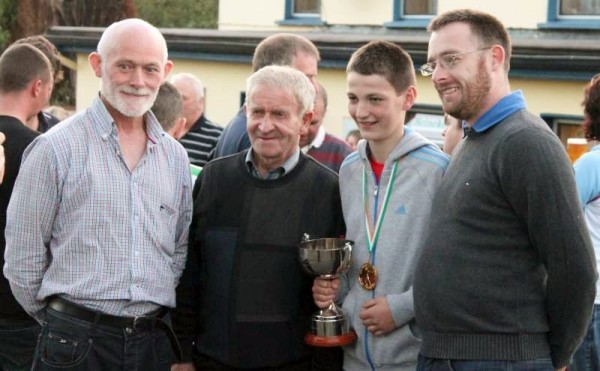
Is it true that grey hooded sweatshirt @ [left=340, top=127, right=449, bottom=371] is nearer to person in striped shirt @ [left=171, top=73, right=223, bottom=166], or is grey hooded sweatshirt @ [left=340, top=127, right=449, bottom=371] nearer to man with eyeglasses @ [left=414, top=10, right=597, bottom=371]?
man with eyeglasses @ [left=414, top=10, right=597, bottom=371]

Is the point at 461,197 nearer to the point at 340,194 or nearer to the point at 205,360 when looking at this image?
the point at 340,194

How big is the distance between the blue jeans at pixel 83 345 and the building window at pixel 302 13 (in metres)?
12.9

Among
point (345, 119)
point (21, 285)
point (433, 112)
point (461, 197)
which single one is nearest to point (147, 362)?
point (21, 285)

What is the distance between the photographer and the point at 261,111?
4.76 meters

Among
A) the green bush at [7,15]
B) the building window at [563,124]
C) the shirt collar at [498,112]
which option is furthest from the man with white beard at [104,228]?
the green bush at [7,15]

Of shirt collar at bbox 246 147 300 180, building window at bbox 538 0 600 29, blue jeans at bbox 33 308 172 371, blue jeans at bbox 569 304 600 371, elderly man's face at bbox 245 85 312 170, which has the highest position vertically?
building window at bbox 538 0 600 29

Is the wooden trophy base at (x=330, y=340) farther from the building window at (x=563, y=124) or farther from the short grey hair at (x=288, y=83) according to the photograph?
the building window at (x=563, y=124)

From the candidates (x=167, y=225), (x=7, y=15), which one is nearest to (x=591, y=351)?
(x=167, y=225)

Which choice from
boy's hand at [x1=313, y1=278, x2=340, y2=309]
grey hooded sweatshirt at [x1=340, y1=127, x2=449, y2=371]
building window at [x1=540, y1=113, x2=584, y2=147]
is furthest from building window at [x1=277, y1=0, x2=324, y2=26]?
boy's hand at [x1=313, y1=278, x2=340, y2=309]

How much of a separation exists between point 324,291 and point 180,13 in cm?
3724

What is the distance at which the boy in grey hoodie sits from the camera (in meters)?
4.54

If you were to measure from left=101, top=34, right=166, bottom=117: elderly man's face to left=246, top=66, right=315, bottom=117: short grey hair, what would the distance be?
466 mm

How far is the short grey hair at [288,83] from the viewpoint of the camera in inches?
187

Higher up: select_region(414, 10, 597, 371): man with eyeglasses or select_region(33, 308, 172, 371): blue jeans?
select_region(414, 10, 597, 371): man with eyeglasses
